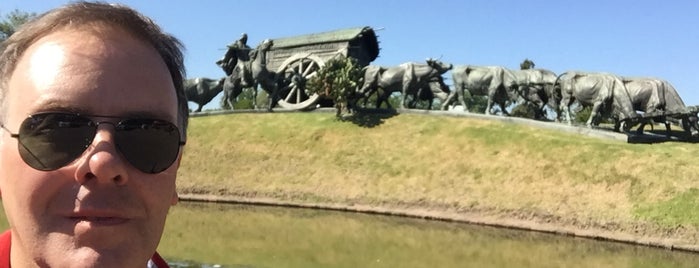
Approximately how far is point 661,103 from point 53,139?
1047 inches

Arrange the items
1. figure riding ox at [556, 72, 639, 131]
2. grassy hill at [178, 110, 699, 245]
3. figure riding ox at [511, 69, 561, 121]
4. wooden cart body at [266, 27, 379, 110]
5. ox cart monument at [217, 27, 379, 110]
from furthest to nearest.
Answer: wooden cart body at [266, 27, 379, 110] → ox cart monument at [217, 27, 379, 110] → figure riding ox at [511, 69, 561, 121] → figure riding ox at [556, 72, 639, 131] → grassy hill at [178, 110, 699, 245]

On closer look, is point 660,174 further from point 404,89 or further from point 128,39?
point 128,39

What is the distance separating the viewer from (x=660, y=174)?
791 inches

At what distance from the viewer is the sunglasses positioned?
1209mm

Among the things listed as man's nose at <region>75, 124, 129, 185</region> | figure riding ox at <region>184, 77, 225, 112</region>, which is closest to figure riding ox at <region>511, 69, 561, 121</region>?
figure riding ox at <region>184, 77, 225, 112</region>

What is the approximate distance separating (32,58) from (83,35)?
0.11m

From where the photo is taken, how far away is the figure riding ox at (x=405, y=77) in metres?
32.3

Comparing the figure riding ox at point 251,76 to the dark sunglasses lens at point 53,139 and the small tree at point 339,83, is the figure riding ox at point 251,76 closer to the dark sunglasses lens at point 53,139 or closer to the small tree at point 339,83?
the small tree at point 339,83

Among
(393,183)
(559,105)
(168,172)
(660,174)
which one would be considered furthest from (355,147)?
(168,172)

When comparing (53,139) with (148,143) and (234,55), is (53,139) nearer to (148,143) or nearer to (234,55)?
(148,143)

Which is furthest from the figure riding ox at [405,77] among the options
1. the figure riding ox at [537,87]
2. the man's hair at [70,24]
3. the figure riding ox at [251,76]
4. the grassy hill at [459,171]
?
the man's hair at [70,24]

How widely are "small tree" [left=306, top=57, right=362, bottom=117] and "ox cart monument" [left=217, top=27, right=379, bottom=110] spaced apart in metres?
1.72

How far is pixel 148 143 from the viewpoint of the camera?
1300 millimetres

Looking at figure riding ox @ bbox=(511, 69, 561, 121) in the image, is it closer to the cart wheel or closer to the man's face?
the cart wheel
